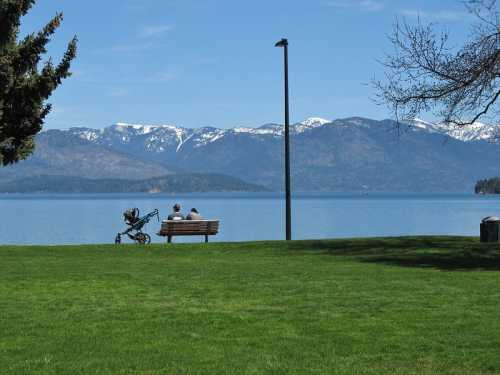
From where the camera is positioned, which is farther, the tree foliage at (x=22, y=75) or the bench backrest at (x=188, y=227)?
the bench backrest at (x=188, y=227)

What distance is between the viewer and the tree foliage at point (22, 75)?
23281 millimetres

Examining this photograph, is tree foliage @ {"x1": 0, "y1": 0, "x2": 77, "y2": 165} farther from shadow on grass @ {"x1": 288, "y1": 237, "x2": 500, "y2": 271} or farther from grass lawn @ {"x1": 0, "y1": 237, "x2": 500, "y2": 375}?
shadow on grass @ {"x1": 288, "y1": 237, "x2": 500, "y2": 271}

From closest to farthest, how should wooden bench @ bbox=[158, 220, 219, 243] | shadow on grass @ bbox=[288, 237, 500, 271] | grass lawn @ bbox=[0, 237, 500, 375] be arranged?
grass lawn @ bbox=[0, 237, 500, 375], shadow on grass @ bbox=[288, 237, 500, 271], wooden bench @ bbox=[158, 220, 219, 243]

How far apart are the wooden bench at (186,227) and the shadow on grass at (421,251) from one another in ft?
19.1

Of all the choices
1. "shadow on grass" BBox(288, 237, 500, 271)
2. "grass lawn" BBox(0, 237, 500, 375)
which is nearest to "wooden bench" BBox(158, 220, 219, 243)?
"shadow on grass" BBox(288, 237, 500, 271)

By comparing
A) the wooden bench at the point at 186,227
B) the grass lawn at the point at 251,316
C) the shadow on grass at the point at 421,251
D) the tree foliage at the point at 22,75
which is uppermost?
the tree foliage at the point at 22,75

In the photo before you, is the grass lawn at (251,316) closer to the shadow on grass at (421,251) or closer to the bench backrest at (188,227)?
the shadow on grass at (421,251)

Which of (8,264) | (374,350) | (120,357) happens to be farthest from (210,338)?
(8,264)

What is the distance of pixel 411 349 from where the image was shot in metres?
10.2

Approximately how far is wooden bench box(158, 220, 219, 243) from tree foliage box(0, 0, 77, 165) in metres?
8.64

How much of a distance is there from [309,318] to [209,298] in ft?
8.97

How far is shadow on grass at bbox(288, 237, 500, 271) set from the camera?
21672mm

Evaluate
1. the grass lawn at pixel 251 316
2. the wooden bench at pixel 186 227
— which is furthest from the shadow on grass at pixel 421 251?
the wooden bench at pixel 186 227

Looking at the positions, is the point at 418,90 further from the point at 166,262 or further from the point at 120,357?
the point at 120,357
